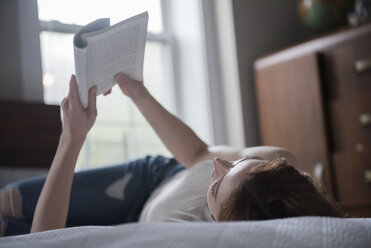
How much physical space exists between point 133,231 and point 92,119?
31.1 inches

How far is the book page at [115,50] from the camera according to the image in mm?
1331

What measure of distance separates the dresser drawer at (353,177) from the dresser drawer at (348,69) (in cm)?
27

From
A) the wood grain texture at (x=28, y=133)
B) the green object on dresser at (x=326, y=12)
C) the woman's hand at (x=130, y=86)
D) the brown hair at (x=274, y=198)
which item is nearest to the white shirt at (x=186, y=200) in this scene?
the woman's hand at (x=130, y=86)

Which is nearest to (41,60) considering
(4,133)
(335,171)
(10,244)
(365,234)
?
(4,133)

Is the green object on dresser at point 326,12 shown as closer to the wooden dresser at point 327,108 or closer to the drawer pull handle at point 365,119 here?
the wooden dresser at point 327,108

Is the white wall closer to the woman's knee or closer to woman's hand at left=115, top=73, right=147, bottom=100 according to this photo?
the woman's knee

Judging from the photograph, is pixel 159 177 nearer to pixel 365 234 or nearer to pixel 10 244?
pixel 10 244

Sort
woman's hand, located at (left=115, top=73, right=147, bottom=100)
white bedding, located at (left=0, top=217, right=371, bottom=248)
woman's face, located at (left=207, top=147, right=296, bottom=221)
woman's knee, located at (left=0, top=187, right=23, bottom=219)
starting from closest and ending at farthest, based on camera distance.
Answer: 1. white bedding, located at (left=0, top=217, right=371, bottom=248)
2. woman's face, located at (left=207, top=147, right=296, bottom=221)
3. woman's hand, located at (left=115, top=73, right=147, bottom=100)
4. woman's knee, located at (left=0, top=187, right=23, bottom=219)

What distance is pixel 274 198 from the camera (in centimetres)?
93

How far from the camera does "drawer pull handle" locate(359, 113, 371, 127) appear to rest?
2.47 m

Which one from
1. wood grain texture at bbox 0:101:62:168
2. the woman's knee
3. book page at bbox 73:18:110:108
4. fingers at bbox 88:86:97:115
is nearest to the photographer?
book page at bbox 73:18:110:108

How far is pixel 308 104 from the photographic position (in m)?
2.73

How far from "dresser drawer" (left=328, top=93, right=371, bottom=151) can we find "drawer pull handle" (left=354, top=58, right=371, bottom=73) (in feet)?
0.37

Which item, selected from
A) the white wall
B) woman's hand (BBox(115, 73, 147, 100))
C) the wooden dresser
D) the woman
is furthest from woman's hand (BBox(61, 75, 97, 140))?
the wooden dresser
